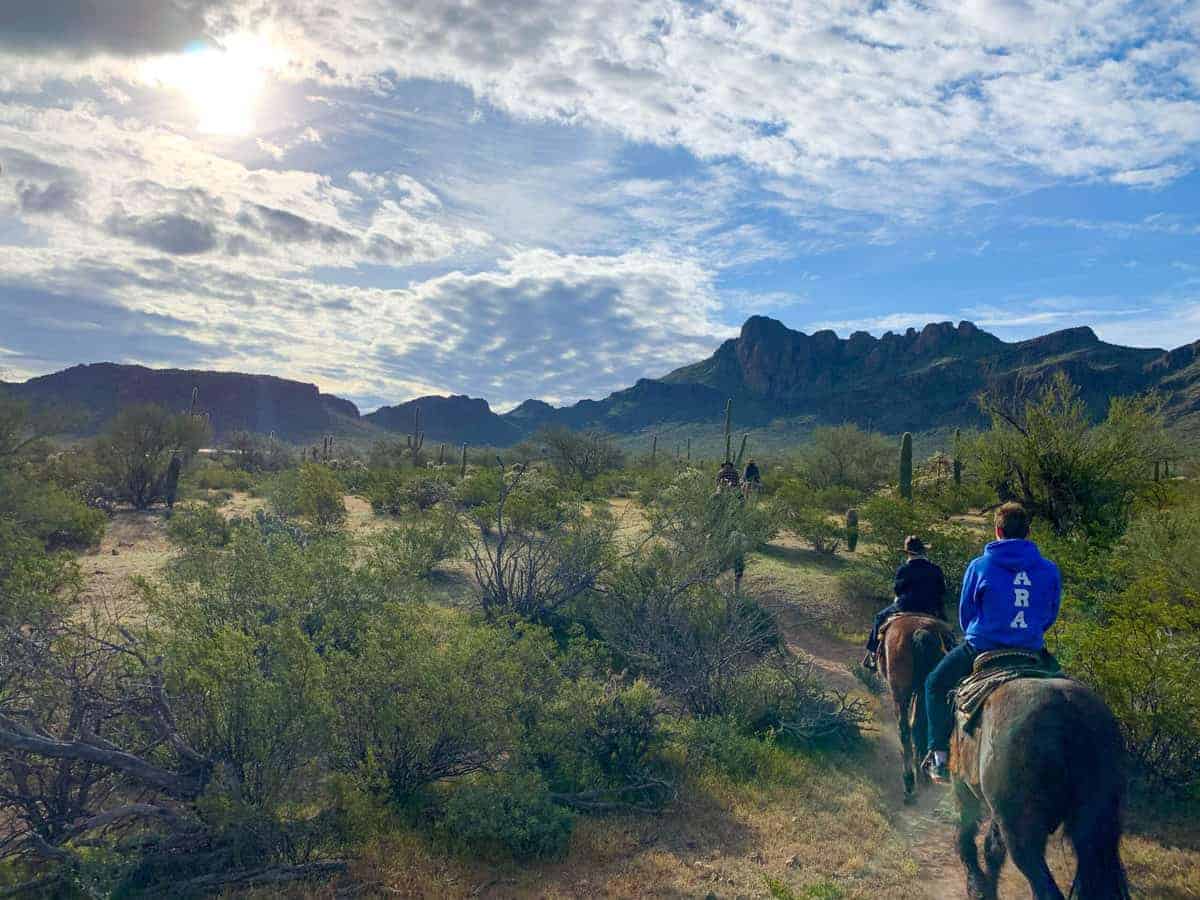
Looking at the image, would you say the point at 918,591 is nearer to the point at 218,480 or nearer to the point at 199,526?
the point at 199,526

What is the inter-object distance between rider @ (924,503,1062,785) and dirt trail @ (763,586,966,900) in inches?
30.0

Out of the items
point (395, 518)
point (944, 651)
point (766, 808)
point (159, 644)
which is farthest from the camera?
point (395, 518)

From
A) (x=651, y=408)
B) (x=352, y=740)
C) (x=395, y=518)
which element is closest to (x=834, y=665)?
(x=352, y=740)

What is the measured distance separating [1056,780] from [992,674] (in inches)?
36.1

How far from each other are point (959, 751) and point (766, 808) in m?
1.90

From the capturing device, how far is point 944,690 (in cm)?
570

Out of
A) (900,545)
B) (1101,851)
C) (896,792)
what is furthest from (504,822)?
(900,545)

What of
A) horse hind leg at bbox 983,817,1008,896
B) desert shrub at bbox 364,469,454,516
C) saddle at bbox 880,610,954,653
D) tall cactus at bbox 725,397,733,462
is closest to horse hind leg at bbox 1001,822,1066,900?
horse hind leg at bbox 983,817,1008,896

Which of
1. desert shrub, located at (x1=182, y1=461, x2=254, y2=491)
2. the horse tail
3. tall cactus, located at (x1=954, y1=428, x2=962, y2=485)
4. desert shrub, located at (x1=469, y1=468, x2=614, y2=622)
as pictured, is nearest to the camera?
the horse tail

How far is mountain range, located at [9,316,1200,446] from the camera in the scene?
8519 cm

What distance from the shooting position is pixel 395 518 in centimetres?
2161

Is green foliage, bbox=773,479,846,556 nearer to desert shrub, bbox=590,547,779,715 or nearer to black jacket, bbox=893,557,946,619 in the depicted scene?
desert shrub, bbox=590,547,779,715

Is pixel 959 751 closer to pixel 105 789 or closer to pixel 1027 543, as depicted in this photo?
pixel 1027 543

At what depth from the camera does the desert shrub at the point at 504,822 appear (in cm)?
535
